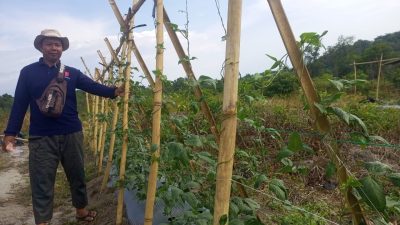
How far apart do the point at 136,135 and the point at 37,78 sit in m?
0.96

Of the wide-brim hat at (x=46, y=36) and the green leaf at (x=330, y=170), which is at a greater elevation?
the wide-brim hat at (x=46, y=36)

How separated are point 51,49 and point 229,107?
234 cm

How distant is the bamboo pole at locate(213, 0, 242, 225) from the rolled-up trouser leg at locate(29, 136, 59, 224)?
2.25 metres

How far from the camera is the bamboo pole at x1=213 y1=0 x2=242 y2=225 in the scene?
1.12 metres

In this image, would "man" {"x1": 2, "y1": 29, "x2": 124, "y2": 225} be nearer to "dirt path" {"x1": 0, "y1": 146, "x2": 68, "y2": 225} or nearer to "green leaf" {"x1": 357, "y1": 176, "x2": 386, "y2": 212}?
"dirt path" {"x1": 0, "y1": 146, "x2": 68, "y2": 225}

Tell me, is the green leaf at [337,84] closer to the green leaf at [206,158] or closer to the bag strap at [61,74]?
the green leaf at [206,158]

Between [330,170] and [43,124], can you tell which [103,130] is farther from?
[330,170]

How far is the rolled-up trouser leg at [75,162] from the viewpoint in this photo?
319 cm

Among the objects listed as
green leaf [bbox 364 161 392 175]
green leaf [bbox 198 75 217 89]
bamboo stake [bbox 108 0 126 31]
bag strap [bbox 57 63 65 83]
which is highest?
bamboo stake [bbox 108 0 126 31]

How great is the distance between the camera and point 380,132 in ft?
17.6

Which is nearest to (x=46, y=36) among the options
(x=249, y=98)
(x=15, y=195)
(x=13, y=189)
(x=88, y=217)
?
(x=88, y=217)

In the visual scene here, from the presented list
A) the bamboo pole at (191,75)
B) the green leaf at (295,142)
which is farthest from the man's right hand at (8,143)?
the green leaf at (295,142)

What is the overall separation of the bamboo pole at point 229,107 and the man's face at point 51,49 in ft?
7.54

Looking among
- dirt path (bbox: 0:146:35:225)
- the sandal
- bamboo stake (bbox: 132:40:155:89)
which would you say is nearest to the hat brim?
bamboo stake (bbox: 132:40:155:89)
